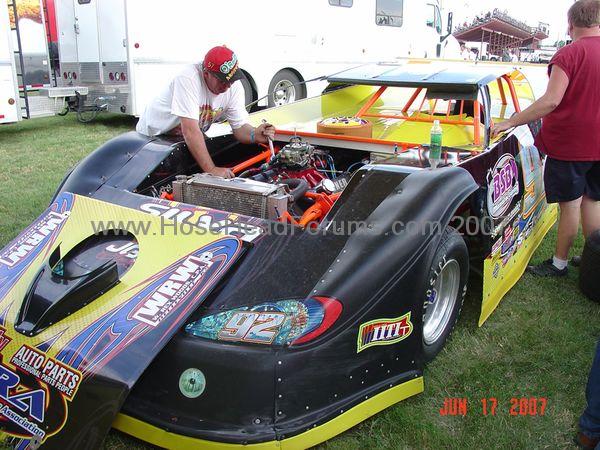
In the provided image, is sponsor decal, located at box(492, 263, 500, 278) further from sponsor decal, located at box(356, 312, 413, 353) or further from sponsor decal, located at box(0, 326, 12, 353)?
sponsor decal, located at box(0, 326, 12, 353)

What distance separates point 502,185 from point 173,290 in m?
2.05

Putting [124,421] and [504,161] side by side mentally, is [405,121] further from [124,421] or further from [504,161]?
[124,421]

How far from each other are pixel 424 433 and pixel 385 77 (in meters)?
2.56

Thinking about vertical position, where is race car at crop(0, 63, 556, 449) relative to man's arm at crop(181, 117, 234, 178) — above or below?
below

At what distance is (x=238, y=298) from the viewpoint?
236 cm

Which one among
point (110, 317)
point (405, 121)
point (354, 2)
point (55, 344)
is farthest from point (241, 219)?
point (354, 2)

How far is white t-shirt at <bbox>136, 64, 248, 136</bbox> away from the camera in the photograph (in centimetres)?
367

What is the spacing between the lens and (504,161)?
3406 mm

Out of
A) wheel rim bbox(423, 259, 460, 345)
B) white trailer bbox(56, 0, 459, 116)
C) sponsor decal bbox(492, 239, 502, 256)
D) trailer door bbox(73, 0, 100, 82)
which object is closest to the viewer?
wheel rim bbox(423, 259, 460, 345)

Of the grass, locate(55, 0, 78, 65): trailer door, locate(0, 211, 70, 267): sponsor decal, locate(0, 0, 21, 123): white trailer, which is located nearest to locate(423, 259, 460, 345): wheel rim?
the grass

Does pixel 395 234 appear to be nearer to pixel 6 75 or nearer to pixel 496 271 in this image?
pixel 496 271

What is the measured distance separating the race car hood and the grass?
13.4 inches

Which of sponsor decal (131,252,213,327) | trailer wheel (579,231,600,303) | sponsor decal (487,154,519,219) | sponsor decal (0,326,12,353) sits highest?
sponsor decal (487,154,519,219)

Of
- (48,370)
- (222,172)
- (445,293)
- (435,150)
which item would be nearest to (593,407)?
(445,293)
